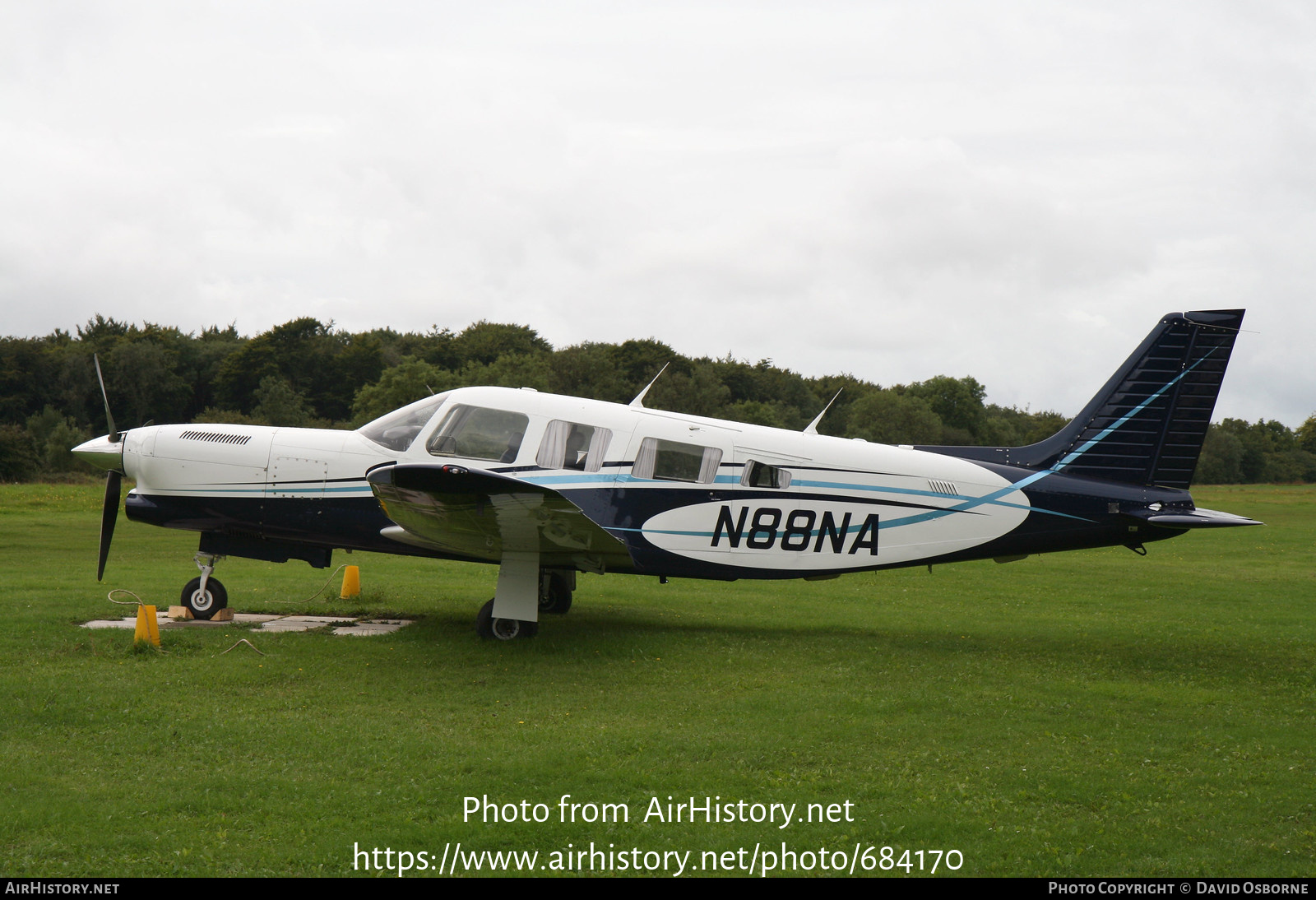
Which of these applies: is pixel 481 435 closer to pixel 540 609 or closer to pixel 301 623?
pixel 540 609

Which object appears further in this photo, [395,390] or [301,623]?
[395,390]

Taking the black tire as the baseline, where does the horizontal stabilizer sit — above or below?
above

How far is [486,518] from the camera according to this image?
798 centimetres

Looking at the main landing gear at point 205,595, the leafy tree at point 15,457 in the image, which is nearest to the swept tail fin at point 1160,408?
the main landing gear at point 205,595

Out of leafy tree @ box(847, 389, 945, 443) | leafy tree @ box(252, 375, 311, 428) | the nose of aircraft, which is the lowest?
leafy tree @ box(252, 375, 311, 428)

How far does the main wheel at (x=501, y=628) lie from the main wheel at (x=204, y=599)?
2958mm

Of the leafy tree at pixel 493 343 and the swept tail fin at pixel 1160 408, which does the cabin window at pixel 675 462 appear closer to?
the swept tail fin at pixel 1160 408

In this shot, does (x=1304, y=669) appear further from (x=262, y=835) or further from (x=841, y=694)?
(x=262, y=835)

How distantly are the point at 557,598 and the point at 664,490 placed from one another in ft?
8.01

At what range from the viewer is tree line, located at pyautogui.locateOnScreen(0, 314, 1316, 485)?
43.0 meters

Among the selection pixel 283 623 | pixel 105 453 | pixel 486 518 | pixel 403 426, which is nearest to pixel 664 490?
pixel 486 518

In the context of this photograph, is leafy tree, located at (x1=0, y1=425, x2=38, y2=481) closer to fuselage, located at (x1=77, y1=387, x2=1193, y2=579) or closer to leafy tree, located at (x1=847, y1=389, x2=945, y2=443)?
fuselage, located at (x1=77, y1=387, x2=1193, y2=579)

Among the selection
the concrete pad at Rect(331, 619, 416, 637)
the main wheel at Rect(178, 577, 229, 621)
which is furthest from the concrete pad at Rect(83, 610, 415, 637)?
the main wheel at Rect(178, 577, 229, 621)

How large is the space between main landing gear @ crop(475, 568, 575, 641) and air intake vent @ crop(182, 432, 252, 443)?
3130 mm
